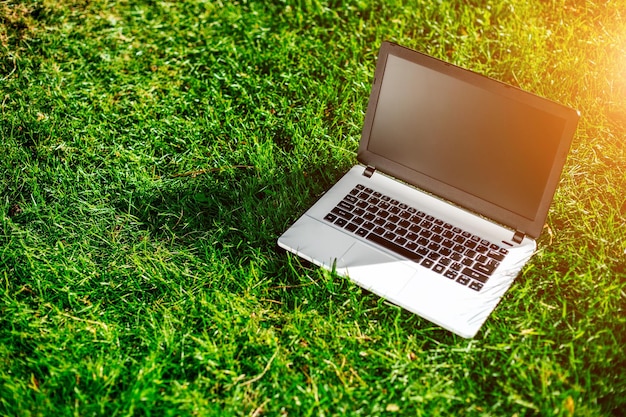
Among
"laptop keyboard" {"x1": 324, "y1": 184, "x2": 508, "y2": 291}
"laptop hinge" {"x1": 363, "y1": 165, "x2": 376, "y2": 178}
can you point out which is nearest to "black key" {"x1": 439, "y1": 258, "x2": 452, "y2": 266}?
"laptop keyboard" {"x1": 324, "y1": 184, "x2": 508, "y2": 291}

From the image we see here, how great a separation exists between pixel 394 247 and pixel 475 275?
1.12ft

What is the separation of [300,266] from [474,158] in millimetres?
864

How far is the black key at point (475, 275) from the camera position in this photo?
2479 mm

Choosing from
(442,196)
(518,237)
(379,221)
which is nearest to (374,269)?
(379,221)

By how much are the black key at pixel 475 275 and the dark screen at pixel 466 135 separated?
0.30m

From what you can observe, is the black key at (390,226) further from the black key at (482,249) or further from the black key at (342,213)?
the black key at (482,249)

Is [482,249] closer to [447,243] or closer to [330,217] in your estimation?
[447,243]

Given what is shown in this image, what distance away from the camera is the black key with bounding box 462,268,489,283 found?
8.13 feet

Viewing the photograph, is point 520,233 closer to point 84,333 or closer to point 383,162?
point 383,162

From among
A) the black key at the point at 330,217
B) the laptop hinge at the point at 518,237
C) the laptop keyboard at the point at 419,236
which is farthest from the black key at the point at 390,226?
the laptop hinge at the point at 518,237

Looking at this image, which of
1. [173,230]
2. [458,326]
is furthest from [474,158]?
[173,230]

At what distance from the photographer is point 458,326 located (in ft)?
7.75

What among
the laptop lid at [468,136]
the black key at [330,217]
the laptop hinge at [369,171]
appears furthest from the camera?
the laptop hinge at [369,171]

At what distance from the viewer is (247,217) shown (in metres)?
2.93
